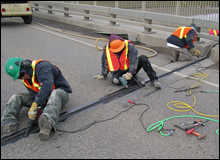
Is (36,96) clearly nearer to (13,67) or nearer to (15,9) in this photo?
(13,67)

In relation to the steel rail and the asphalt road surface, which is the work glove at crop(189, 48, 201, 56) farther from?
the steel rail

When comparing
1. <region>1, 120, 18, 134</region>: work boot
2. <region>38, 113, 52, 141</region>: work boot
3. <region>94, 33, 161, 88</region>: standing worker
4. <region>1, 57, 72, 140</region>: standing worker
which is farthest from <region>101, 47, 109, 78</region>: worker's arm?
<region>1, 120, 18, 134</region>: work boot

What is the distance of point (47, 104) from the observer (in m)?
3.99

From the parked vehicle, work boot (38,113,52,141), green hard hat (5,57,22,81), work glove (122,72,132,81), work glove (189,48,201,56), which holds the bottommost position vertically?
work boot (38,113,52,141)

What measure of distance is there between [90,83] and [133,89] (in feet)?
3.50

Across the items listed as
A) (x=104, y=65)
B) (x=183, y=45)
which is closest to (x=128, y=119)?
(x=104, y=65)

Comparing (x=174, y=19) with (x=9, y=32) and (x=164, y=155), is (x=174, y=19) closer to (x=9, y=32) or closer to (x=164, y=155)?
(x=164, y=155)

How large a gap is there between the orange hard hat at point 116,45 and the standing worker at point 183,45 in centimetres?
257

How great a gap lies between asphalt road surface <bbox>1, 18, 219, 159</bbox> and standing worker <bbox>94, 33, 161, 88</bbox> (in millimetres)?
265

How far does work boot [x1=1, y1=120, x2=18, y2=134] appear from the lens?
3.83m

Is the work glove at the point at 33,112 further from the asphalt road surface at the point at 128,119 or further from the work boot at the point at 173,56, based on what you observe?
the work boot at the point at 173,56

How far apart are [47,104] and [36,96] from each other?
22cm

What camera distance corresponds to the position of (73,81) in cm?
603

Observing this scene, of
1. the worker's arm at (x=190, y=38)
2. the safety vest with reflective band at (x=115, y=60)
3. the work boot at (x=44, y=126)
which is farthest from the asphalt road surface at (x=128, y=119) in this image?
the worker's arm at (x=190, y=38)
